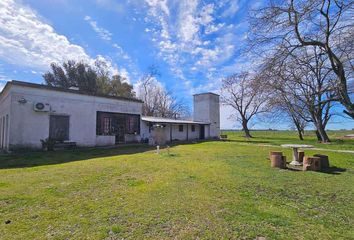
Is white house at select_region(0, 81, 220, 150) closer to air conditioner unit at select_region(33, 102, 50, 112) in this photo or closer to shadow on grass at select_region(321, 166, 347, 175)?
air conditioner unit at select_region(33, 102, 50, 112)

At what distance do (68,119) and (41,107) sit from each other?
199cm

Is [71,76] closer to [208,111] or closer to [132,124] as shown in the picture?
[132,124]

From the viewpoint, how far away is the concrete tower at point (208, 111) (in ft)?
104

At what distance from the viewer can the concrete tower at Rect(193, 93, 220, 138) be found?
104 ft

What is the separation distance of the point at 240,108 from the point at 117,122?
23.4 meters

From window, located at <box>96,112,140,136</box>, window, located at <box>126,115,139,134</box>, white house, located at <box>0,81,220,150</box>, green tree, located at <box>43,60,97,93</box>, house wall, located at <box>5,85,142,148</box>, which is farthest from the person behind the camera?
green tree, located at <box>43,60,97,93</box>

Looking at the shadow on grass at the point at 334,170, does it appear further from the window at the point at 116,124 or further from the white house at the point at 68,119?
the window at the point at 116,124

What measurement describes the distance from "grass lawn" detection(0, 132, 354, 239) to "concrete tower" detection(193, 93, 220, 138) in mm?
24166

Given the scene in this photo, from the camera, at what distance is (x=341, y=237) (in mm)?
3238

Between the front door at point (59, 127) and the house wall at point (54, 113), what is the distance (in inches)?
9.4

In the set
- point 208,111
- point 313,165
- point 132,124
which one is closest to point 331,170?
point 313,165

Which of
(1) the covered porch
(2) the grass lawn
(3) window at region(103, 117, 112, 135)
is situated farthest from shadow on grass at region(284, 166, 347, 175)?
(3) window at region(103, 117, 112, 135)

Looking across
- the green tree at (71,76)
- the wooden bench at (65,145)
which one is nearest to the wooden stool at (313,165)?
the wooden bench at (65,145)

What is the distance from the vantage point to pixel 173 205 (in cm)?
442
